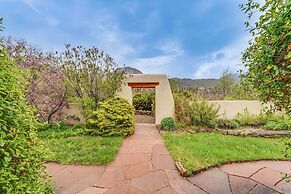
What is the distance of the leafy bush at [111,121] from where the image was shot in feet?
24.0

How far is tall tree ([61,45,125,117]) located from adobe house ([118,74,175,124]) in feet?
2.73

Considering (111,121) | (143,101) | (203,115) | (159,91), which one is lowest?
(111,121)

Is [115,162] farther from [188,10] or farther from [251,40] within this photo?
[188,10]

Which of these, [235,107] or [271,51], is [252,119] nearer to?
[235,107]

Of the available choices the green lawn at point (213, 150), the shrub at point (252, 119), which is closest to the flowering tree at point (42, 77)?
the green lawn at point (213, 150)

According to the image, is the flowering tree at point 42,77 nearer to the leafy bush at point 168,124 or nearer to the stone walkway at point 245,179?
the leafy bush at point 168,124

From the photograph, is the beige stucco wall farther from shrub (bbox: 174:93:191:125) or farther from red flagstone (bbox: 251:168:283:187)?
red flagstone (bbox: 251:168:283:187)

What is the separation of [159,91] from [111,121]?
3297mm

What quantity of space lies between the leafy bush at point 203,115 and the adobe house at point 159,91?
111cm

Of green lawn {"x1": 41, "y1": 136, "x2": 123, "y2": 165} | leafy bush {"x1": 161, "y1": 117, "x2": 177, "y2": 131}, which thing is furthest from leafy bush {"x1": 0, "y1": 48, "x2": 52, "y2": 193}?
leafy bush {"x1": 161, "y1": 117, "x2": 177, "y2": 131}

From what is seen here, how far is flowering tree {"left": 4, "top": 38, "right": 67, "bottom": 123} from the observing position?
25.4 feet

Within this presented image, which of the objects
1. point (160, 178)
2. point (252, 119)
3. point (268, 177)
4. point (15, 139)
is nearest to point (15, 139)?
point (15, 139)

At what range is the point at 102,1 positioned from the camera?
262 inches

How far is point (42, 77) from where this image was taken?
26.2ft
